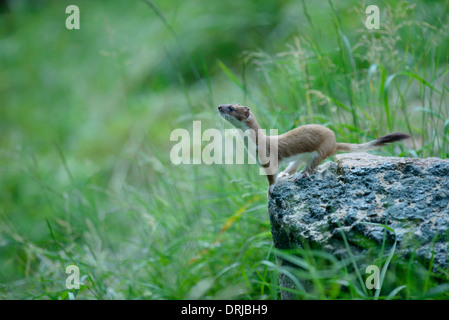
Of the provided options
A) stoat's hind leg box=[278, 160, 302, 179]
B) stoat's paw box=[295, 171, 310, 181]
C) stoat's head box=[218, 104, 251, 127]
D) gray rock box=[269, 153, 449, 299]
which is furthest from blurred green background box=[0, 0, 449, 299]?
stoat's head box=[218, 104, 251, 127]

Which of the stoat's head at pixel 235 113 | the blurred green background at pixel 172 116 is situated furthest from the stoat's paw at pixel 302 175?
the blurred green background at pixel 172 116

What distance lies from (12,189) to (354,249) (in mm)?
5327

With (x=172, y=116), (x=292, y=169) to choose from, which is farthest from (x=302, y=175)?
(x=172, y=116)

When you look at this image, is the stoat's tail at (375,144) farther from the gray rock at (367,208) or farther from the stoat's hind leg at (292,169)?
the stoat's hind leg at (292,169)

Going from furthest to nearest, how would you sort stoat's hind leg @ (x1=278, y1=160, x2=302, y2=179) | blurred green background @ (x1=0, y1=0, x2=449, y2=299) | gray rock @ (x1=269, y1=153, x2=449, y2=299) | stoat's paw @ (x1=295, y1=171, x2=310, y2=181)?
blurred green background @ (x1=0, y1=0, x2=449, y2=299) → stoat's hind leg @ (x1=278, y1=160, x2=302, y2=179) → stoat's paw @ (x1=295, y1=171, x2=310, y2=181) → gray rock @ (x1=269, y1=153, x2=449, y2=299)

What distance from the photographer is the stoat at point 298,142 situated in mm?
2461

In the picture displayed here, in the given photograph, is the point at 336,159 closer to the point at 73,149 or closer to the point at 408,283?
the point at 408,283

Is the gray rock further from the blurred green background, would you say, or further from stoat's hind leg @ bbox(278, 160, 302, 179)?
stoat's hind leg @ bbox(278, 160, 302, 179)

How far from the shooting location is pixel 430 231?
2041 millimetres

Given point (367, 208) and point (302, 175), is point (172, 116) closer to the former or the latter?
point (302, 175)

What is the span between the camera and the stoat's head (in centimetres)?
251

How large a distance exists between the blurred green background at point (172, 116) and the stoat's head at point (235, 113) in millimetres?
746

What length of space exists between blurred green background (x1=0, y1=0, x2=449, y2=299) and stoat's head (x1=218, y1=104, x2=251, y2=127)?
Result: 29.4 inches
